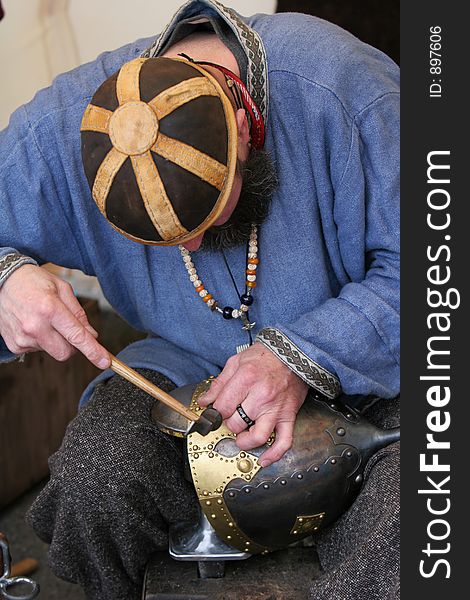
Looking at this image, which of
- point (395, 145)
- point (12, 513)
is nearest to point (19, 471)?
point (12, 513)

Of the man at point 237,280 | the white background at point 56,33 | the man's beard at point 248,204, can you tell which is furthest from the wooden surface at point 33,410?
the man's beard at point 248,204

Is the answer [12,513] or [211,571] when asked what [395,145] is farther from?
[12,513]

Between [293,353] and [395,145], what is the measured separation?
368 mm

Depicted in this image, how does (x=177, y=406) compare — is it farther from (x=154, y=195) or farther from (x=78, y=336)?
(x=154, y=195)

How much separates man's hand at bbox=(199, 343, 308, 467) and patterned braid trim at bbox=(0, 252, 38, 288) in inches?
13.7

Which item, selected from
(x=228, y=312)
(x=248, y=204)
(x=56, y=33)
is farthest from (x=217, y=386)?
(x=56, y=33)

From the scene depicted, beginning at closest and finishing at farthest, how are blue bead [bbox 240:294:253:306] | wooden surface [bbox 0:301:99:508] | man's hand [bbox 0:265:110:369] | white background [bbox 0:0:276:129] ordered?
man's hand [bbox 0:265:110:369]
blue bead [bbox 240:294:253:306]
wooden surface [bbox 0:301:99:508]
white background [bbox 0:0:276:129]

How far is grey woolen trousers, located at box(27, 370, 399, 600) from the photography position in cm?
133

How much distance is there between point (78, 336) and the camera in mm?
1222

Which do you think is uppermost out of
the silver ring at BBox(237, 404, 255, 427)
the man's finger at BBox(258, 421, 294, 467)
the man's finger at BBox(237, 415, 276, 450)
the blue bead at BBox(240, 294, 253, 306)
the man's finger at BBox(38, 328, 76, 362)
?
the man's finger at BBox(38, 328, 76, 362)

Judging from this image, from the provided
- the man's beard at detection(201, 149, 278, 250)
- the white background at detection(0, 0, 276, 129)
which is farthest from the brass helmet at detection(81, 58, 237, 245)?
the white background at detection(0, 0, 276, 129)

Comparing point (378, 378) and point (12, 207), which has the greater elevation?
point (12, 207)

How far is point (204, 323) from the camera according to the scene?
1500 mm

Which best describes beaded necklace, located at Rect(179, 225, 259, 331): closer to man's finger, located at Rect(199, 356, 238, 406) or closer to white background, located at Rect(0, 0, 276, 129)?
man's finger, located at Rect(199, 356, 238, 406)
